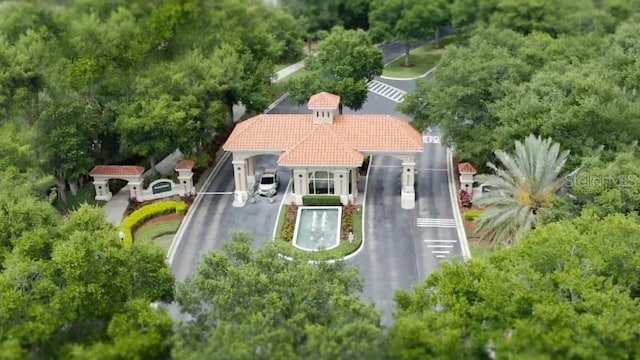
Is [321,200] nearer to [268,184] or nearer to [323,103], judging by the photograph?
[268,184]

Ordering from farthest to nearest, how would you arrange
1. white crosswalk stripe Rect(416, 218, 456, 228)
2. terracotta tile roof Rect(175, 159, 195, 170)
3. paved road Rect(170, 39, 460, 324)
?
terracotta tile roof Rect(175, 159, 195, 170) < white crosswalk stripe Rect(416, 218, 456, 228) < paved road Rect(170, 39, 460, 324)

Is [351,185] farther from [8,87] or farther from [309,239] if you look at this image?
[8,87]

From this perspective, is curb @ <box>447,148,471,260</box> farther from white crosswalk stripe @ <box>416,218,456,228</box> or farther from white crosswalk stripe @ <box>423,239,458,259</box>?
white crosswalk stripe @ <box>423,239,458,259</box>

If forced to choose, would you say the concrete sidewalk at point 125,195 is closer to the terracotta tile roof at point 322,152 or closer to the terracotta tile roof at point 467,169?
the terracotta tile roof at point 322,152

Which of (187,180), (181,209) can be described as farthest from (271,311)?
(187,180)

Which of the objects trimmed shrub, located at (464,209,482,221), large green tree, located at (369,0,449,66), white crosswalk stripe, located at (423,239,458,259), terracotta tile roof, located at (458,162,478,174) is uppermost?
large green tree, located at (369,0,449,66)

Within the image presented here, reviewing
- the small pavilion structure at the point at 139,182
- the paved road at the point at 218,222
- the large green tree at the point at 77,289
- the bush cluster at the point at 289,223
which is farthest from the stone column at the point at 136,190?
the large green tree at the point at 77,289

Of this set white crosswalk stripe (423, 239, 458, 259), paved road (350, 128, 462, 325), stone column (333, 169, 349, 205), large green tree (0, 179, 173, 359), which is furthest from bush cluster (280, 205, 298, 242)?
large green tree (0, 179, 173, 359)
